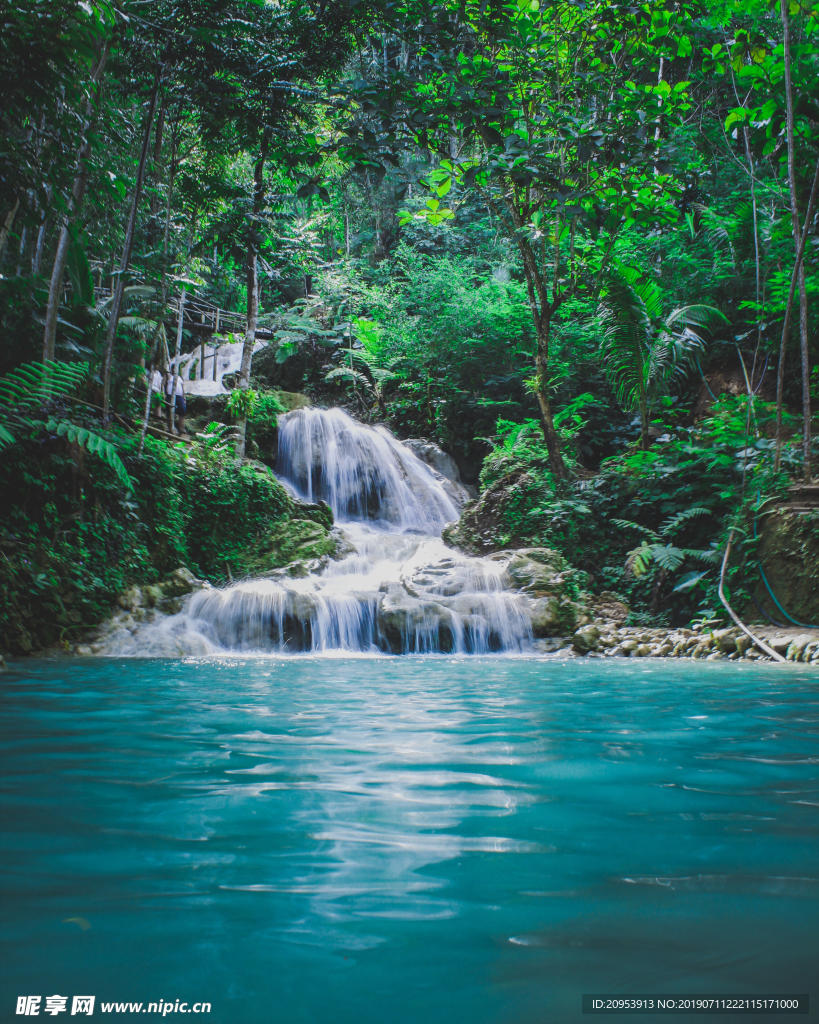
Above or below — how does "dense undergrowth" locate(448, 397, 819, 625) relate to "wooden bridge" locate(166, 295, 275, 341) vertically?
below

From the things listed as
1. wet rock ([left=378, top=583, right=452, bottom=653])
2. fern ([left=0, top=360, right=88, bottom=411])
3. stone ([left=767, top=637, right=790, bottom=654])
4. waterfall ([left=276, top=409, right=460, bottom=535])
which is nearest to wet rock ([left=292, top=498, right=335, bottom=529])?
waterfall ([left=276, top=409, right=460, bottom=535])

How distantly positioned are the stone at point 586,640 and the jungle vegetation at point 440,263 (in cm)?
155

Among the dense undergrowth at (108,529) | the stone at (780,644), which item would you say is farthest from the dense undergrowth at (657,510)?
the dense undergrowth at (108,529)

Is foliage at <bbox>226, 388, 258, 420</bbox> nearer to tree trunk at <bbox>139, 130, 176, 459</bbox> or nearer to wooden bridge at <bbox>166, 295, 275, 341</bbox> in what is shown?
tree trunk at <bbox>139, 130, 176, 459</bbox>

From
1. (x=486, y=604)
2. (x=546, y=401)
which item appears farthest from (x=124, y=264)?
(x=546, y=401)

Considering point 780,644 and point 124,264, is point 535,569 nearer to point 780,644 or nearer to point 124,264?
point 780,644

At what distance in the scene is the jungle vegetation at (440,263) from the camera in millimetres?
4039

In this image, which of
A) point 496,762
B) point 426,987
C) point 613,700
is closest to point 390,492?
point 613,700

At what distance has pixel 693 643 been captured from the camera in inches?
279

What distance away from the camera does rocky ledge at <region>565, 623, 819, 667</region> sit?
6.09 meters

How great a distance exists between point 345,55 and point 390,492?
10.4m

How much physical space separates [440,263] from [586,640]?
13.5m

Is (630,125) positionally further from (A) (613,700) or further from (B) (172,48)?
(A) (613,700)

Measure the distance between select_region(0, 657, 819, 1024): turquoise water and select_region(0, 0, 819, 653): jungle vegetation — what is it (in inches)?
128
